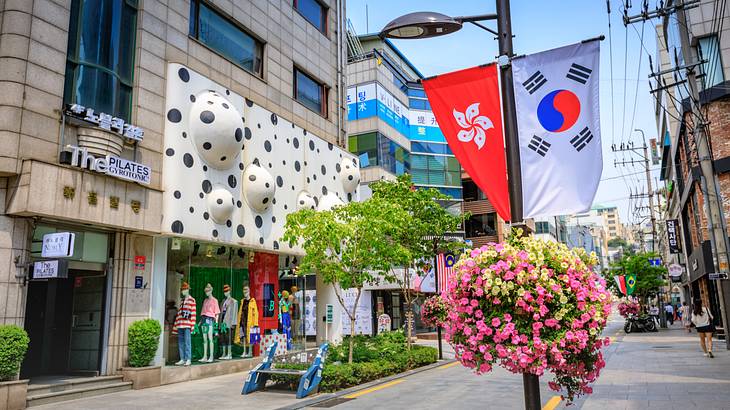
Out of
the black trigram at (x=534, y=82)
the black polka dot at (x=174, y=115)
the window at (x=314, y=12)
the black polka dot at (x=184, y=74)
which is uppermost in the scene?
the window at (x=314, y=12)

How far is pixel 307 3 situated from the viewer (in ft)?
74.0

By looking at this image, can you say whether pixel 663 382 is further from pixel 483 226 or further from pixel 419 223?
pixel 483 226

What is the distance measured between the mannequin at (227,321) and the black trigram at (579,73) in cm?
1309

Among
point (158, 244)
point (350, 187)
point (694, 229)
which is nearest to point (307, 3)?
point (350, 187)

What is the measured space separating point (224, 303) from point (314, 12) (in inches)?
522

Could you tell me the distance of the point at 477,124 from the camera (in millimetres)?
5922

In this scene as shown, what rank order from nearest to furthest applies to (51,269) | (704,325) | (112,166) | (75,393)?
(51,269) < (75,393) < (112,166) < (704,325)

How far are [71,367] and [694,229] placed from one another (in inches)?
1261

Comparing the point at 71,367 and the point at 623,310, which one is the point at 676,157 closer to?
the point at 623,310

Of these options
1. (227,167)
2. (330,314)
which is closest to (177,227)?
(227,167)

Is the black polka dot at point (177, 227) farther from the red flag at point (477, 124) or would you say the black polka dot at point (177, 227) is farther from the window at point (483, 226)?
the window at point (483, 226)

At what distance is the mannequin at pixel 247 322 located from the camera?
1678 cm

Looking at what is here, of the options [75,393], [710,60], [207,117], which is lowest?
[75,393]

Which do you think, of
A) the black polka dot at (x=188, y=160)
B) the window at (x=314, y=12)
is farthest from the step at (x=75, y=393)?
the window at (x=314, y=12)
